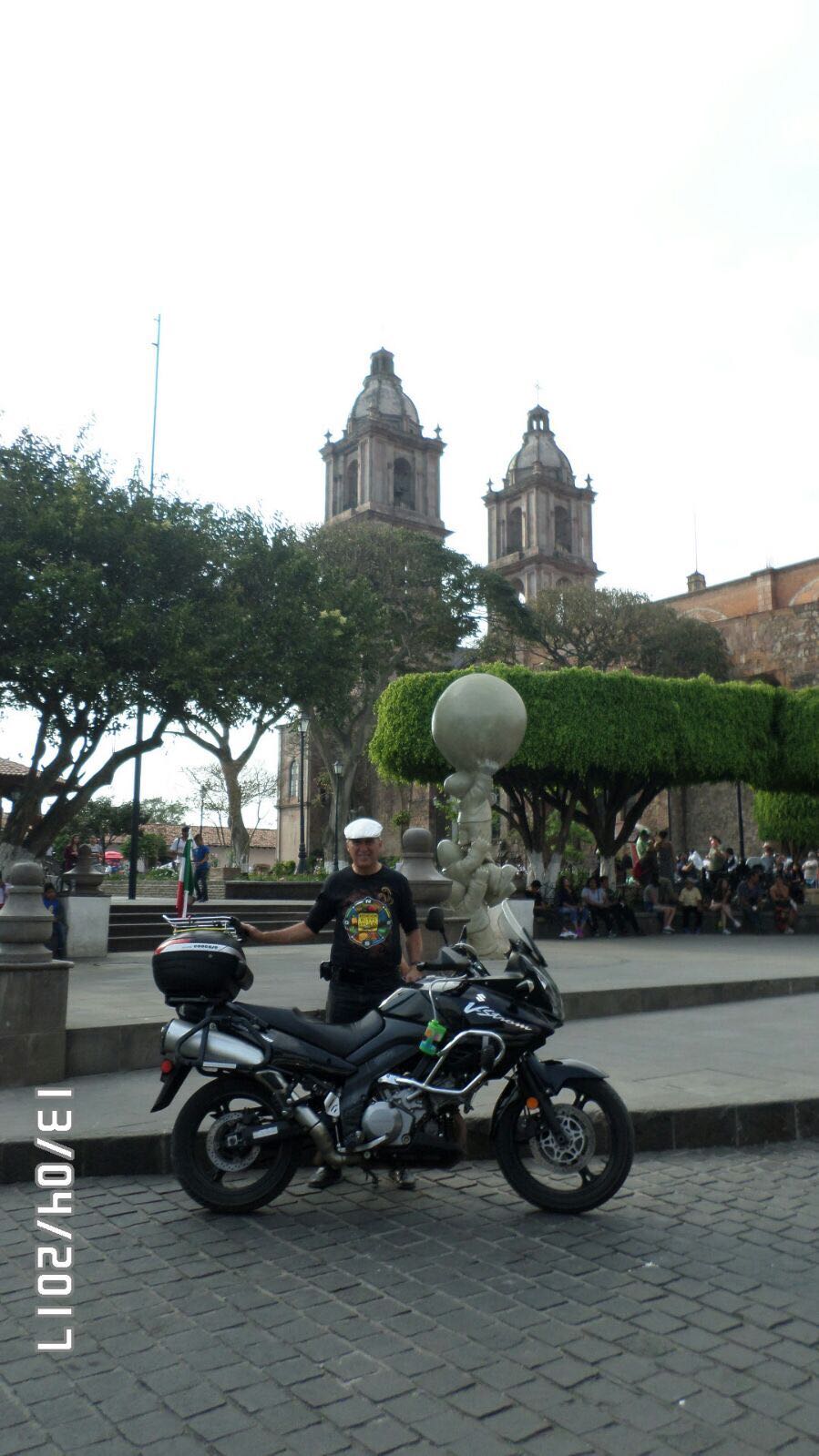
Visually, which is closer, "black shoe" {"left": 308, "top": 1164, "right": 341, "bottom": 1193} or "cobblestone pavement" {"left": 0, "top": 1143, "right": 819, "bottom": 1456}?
"cobblestone pavement" {"left": 0, "top": 1143, "right": 819, "bottom": 1456}

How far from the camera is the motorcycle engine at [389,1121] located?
4098 millimetres

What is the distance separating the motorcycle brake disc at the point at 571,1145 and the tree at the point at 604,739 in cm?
1598

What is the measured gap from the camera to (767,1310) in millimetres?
3305

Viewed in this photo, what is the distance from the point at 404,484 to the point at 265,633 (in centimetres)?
4337

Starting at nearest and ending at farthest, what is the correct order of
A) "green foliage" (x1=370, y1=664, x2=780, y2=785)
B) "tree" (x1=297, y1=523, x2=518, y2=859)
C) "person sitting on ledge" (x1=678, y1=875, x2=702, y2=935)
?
"person sitting on ledge" (x1=678, y1=875, x2=702, y2=935) → "green foliage" (x1=370, y1=664, x2=780, y2=785) → "tree" (x1=297, y1=523, x2=518, y2=859)

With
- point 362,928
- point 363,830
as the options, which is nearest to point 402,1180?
point 362,928

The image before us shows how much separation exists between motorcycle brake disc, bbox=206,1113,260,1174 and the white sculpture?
24.5ft

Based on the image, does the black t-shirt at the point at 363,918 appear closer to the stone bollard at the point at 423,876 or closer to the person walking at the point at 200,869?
the stone bollard at the point at 423,876

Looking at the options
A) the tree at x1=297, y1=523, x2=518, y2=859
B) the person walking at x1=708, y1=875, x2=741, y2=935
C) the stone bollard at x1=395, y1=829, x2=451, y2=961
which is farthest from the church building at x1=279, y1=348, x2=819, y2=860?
the stone bollard at x1=395, y1=829, x2=451, y2=961

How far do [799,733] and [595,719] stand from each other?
5.54m

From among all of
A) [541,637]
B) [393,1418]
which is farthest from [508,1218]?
[541,637]

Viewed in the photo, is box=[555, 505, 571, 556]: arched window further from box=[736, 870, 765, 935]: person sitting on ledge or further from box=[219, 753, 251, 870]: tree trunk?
box=[736, 870, 765, 935]: person sitting on ledge

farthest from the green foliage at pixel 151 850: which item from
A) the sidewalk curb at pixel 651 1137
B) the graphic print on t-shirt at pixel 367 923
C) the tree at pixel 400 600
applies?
the graphic print on t-shirt at pixel 367 923

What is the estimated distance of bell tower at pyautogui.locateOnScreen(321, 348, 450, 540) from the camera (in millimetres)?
58562
